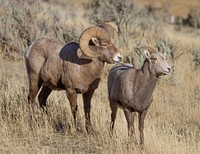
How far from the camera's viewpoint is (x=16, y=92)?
10367mm

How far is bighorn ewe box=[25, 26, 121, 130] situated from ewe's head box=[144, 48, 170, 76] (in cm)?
79

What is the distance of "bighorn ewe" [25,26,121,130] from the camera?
27.1ft

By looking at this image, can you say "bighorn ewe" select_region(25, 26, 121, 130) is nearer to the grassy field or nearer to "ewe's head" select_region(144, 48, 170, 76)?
the grassy field

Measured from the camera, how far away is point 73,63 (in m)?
8.59

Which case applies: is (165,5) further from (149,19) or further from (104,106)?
(104,106)

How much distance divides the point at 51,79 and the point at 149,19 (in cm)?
1440

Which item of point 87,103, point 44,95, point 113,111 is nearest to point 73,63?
point 87,103

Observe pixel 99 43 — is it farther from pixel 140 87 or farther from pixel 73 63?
pixel 140 87

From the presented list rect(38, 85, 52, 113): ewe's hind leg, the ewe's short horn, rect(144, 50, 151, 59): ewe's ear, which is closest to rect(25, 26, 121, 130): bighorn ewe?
the ewe's short horn

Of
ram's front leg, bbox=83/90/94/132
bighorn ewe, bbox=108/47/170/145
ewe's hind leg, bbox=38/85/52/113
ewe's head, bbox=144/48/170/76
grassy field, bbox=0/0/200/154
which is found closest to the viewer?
ewe's head, bbox=144/48/170/76

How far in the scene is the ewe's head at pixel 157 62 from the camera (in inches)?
286

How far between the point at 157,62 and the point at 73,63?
177 centimetres

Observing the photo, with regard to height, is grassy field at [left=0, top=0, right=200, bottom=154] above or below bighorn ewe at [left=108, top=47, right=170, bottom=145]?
below

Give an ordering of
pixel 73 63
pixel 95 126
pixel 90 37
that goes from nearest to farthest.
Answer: pixel 90 37 < pixel 73 63 < pixel 95 126
